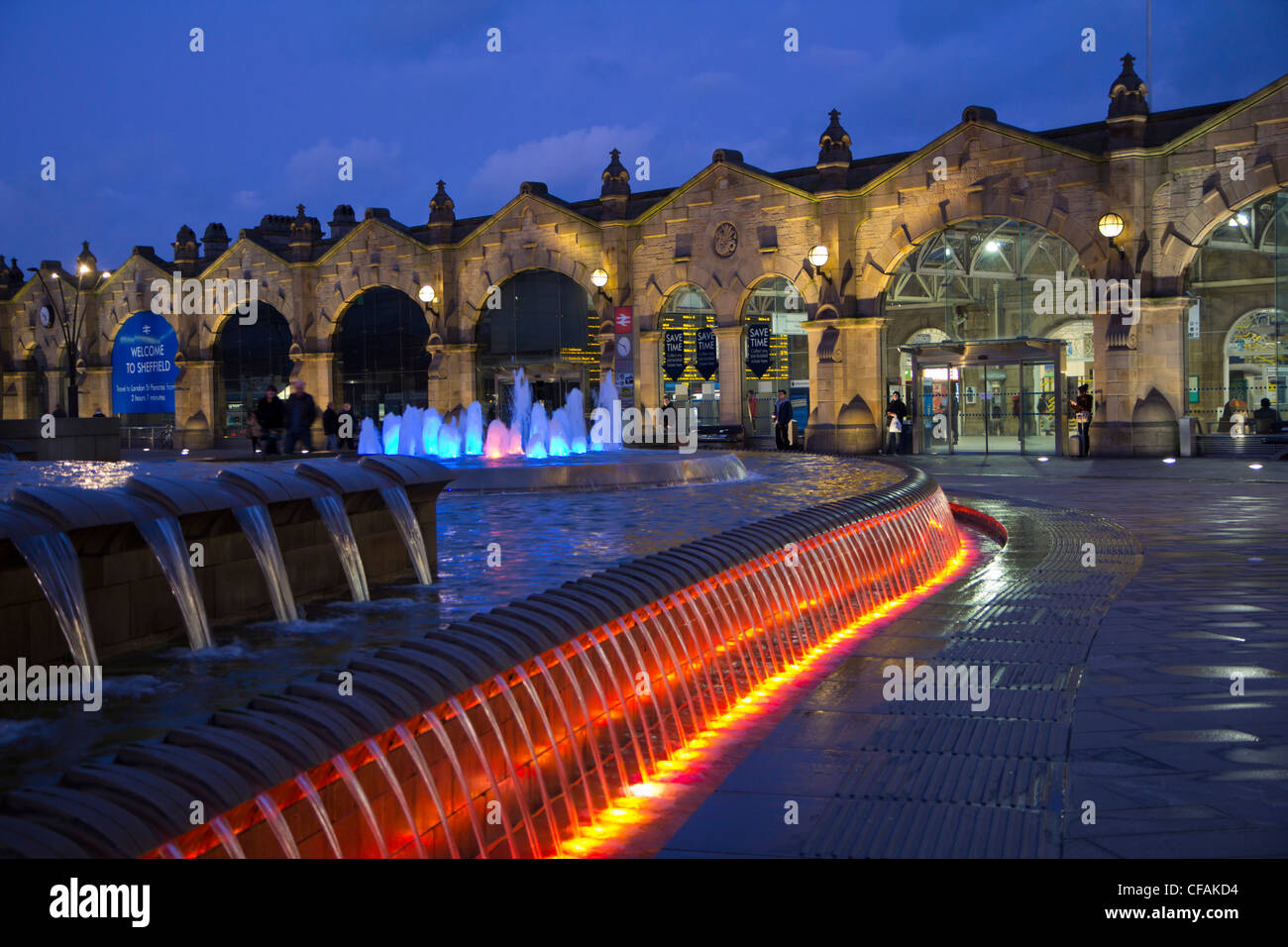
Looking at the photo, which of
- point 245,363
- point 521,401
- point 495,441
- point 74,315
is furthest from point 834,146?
point 74,315

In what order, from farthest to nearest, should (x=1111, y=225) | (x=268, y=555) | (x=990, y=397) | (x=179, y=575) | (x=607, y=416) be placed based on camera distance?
(x=607, y=416) < (x=990, y=397) < (x=1111, y=225) < (x=268, y=555) < (x=179, y=575)

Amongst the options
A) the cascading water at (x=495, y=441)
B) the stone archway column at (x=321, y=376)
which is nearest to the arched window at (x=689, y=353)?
the cascading water at (x=495, y=441)

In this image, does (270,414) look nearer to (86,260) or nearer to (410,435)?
(410,435)

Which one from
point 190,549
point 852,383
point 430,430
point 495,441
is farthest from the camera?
point 852,383

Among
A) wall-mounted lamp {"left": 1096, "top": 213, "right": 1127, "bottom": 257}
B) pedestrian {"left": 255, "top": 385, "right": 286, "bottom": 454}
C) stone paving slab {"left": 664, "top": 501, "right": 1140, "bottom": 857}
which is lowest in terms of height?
stone paving slab {"left": 664, "top": 501, "right": 1140, "bottom": 857}

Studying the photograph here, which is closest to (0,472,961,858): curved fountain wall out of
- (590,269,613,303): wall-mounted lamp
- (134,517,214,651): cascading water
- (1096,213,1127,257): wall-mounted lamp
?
(134,517,214,651): cascading water

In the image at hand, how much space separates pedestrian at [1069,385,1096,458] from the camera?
29.1 metres

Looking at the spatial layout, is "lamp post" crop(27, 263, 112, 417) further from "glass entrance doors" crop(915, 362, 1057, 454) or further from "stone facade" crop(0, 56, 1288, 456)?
"glass entrance doors" crop(915, 362, 1057, 454)

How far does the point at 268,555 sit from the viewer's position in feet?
22.8

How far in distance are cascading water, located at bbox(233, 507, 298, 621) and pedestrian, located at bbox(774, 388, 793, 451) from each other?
25489mm

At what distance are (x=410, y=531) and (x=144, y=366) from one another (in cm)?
4461
